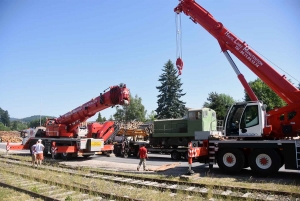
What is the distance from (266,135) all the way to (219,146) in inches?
84.0

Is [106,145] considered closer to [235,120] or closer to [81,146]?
[81,146]

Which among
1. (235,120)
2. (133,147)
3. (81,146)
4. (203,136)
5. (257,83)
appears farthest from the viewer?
(257,83)

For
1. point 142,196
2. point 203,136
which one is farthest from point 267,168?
point 142,196

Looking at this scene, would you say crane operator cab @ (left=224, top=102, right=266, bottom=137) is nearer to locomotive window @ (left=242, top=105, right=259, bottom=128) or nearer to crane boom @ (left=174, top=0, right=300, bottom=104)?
locomotive window @ (left=242, top=105, right=259, bottom=128)

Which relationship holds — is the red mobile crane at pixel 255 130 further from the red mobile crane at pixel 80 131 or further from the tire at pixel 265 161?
the red mobile crane at pixel 80 131

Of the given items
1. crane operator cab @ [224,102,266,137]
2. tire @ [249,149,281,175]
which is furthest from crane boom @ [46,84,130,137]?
tire @ [249,149,281,175]

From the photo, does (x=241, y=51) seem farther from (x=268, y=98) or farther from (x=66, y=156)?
(x=268, y=98)

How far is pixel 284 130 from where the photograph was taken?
36.8 ft

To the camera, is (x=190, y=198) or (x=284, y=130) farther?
(x=284, y=130)

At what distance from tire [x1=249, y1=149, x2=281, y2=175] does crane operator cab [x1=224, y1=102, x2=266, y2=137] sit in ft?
2.58

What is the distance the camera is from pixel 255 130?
11.7 meters

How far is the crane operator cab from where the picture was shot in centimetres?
1170

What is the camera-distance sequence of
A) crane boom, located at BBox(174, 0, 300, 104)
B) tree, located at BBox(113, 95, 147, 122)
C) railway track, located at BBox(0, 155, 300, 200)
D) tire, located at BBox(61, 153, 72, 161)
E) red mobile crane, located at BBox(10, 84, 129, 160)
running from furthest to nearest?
tree, located at BBox(113, 95, 147, 122)
tire, located at BBox(61, 153, 72, 161)
red mobile crane, located at BBox(10, 84, 129, 160)
crane boom, located at BBox(174, 0, 300, 104)
railway track, located at BBox(0, 155, 300, 200)

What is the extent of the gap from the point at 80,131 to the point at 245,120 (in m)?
12.9
